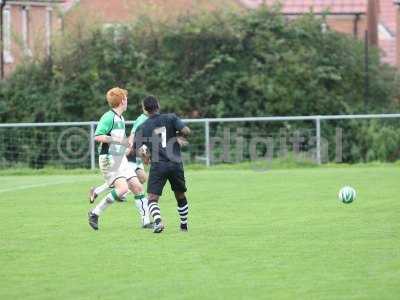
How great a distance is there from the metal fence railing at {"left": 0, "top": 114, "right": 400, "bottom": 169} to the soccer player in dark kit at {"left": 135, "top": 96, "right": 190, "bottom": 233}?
14.0 metres

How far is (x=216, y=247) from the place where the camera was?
43.9 ft

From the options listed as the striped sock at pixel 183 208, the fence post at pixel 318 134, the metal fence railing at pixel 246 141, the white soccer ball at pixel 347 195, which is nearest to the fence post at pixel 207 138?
the metal fence railing at pixel 246 141

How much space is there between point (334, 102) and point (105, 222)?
669 inches

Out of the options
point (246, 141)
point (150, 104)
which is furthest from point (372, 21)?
point (150, 104)

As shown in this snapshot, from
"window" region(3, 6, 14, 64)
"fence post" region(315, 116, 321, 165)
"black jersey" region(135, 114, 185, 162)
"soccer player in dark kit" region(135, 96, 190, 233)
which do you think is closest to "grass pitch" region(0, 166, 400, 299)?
"soccer player in dark kit" region(135, 96, 190, 233)

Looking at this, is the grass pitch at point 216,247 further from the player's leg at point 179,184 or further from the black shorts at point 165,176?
the black shorts at point 165,176

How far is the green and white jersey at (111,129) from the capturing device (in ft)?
50.4

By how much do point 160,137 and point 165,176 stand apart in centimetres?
50

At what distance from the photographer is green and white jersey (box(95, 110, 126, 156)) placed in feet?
50.4

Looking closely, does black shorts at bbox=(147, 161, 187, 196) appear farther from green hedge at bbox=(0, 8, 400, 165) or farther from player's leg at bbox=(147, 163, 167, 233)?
green hedge at bbox=(0, 8, 400, 165)

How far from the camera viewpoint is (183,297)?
33.5 feet

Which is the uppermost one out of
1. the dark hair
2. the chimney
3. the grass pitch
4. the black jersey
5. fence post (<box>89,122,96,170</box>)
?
the chimney

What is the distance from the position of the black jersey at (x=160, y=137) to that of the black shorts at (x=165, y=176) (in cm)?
8

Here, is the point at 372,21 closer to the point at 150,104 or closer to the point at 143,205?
the point at 143,205
